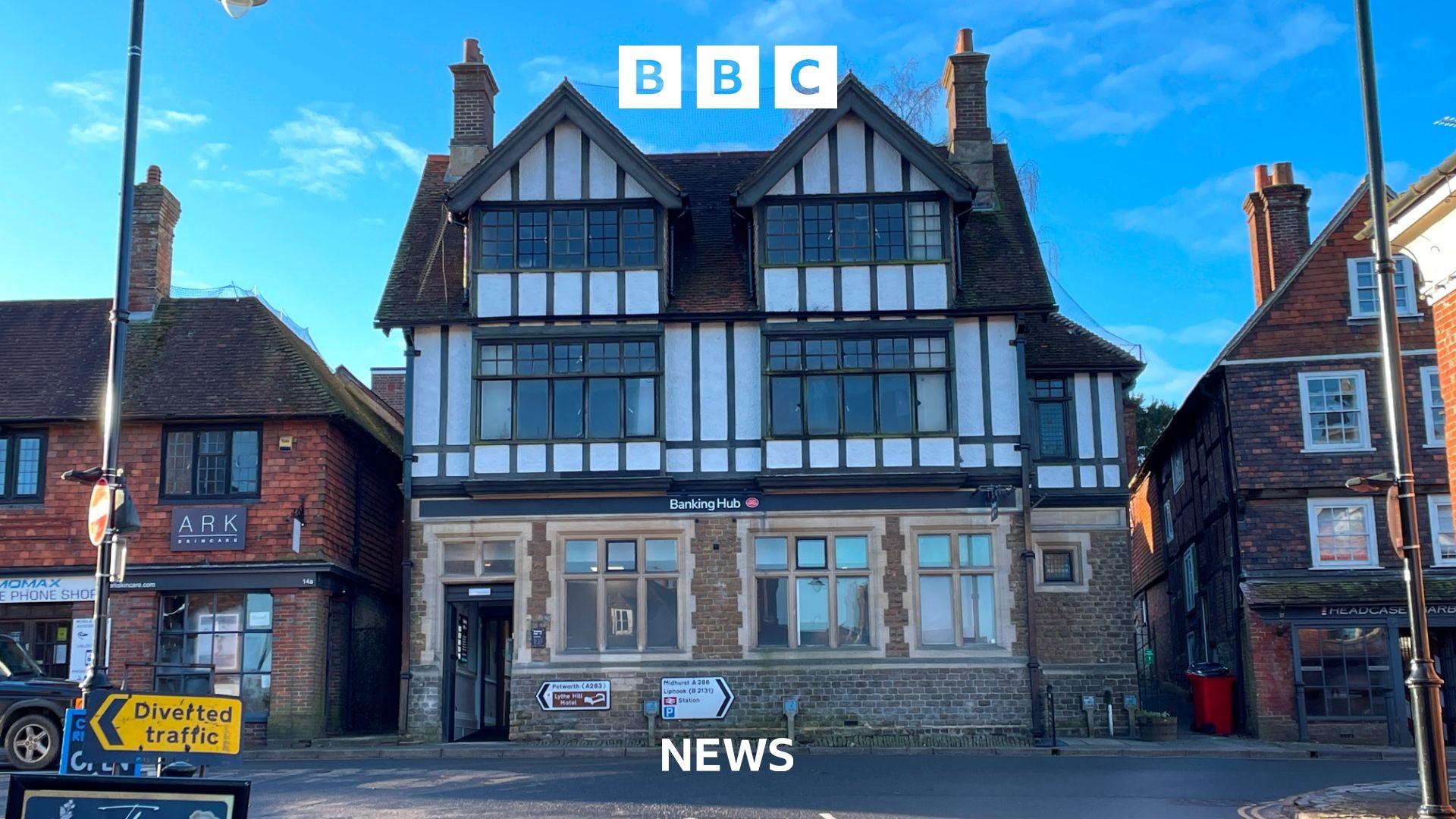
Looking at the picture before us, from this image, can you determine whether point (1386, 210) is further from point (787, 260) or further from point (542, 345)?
point (542, 345)

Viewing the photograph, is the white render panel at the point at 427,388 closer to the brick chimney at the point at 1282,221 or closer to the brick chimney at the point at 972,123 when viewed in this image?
the brick chimney at the point at 972,123

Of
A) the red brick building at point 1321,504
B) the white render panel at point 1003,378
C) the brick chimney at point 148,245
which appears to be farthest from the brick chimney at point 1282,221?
the brick chimney at point 148,245

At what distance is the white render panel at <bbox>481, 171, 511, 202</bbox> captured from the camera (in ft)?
85.1

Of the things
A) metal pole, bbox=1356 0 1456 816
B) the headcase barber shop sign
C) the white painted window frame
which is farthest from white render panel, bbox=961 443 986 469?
the headcase barber shop sign

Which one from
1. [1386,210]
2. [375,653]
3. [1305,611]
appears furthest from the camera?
[375,653]

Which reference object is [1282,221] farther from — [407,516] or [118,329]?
[118,329]

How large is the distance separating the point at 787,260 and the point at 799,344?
1.54m

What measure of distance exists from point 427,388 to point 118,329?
13.4m

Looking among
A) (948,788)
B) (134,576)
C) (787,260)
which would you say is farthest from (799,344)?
(134,576)

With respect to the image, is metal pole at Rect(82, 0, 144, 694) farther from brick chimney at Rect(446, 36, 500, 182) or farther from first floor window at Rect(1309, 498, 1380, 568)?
first floor window at Rect(1309, 498, 1380, 568)

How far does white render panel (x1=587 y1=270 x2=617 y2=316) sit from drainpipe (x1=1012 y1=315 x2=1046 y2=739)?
23.9 feet

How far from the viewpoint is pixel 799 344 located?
85.0ft

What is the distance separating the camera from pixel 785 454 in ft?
83.5

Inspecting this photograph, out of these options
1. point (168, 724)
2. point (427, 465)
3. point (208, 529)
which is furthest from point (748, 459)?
point (168, 724)
